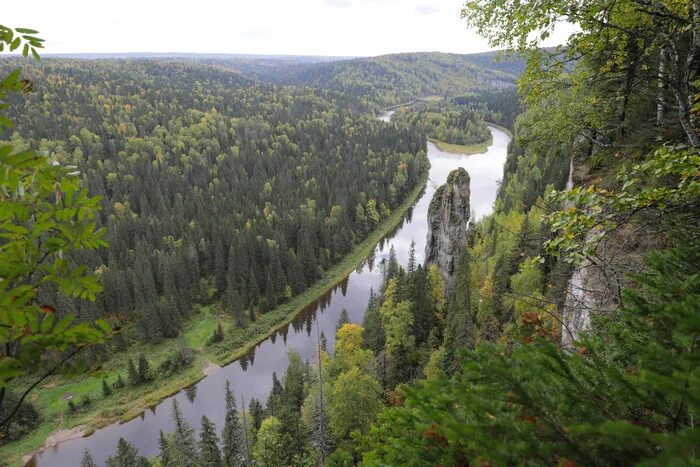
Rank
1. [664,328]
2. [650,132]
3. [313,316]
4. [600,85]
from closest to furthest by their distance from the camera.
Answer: [664,328], [650,132], [600,85], [313,316]

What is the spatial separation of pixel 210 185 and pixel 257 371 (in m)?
65.1

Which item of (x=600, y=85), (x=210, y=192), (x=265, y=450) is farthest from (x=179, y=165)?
(x=600, y=85)

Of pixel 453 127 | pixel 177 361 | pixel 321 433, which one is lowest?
pixel 177 361

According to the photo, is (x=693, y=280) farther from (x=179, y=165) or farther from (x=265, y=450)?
(x=179, y=165)

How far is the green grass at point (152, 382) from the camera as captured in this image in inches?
1706

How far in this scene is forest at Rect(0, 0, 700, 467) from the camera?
102 inches

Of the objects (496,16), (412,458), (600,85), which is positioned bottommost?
(412,458)

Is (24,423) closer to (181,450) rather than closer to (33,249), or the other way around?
(181,450)

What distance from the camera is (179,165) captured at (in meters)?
121

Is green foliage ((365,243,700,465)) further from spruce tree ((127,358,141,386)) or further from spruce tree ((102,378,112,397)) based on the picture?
spruce tree ((102,378,112,397))

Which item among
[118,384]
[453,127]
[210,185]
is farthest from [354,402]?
[453,127]

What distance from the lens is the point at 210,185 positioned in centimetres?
10456

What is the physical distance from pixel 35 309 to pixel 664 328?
181 inches

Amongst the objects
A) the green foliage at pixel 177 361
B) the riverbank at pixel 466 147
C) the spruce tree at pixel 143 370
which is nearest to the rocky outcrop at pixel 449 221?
the green foliage at pixel 177 361
